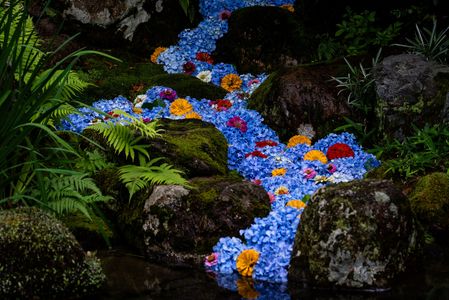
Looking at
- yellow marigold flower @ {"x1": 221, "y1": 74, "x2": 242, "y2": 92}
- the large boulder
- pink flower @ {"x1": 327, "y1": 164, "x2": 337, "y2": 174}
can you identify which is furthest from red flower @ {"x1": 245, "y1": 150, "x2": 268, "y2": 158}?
the large boulder

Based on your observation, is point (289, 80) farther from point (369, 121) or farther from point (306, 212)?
point (306, 212)

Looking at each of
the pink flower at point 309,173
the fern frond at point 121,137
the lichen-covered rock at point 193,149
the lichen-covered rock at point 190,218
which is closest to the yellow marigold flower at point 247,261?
the lichen-covered rock at point 190,218

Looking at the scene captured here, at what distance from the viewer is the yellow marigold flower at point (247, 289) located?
4.18m

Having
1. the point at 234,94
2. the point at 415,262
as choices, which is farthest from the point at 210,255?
the point at 234,94

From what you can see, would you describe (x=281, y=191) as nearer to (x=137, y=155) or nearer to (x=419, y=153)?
(x=137, y=155)

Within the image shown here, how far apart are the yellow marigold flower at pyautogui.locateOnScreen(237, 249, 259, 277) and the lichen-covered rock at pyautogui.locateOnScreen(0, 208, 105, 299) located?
106 centimetres

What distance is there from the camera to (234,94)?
8.45 metres

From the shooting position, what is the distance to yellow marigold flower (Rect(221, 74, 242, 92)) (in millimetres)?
8898

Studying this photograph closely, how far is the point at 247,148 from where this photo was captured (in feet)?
22.4

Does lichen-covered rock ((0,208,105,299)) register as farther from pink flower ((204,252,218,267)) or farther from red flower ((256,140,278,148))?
red flower ((256,140,278,148))

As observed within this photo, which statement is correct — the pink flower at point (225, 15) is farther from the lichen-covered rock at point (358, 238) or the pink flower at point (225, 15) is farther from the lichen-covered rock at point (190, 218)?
the lichen-covered rock at point (358, 238)

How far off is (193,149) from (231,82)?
10.7 ft

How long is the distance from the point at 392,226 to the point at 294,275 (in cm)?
75

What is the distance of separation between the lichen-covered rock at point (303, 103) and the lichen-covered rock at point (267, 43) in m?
1.86
